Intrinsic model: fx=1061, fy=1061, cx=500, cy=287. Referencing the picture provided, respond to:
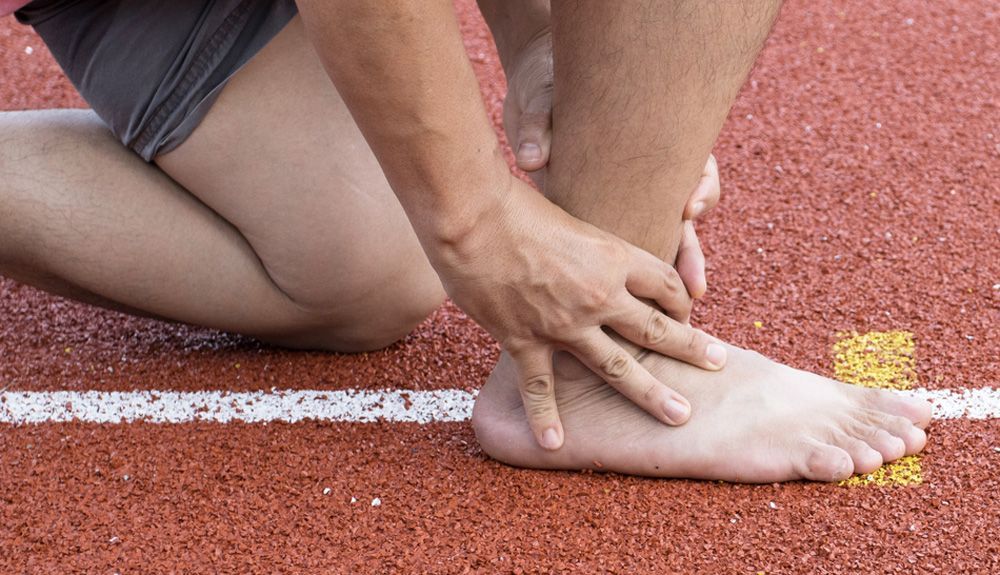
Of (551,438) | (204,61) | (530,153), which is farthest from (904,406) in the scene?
(204,61)

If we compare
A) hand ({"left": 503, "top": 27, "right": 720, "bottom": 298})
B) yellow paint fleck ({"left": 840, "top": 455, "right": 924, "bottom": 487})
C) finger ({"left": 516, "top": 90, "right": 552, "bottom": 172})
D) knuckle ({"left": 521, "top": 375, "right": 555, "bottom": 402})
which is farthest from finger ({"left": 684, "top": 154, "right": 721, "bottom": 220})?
yellow paint fleck ({"left": 840, "top": 455, "right": 924, "bottom": 487})

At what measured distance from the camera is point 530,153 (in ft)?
5.13

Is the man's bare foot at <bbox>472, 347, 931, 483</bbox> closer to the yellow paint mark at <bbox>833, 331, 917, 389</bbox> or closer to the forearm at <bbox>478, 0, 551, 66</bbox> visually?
the yellow paint mark at <bbox>833, 331, 917, 389</bbox>

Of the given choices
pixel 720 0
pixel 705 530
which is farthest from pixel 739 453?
pixel 720 0

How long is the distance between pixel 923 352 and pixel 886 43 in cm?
142

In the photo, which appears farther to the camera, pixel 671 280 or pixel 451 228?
pixel 671 280

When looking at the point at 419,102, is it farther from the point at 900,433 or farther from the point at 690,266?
the point at 900,433

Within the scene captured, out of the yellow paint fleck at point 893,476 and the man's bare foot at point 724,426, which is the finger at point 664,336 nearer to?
the man's bare foot at point 724,426

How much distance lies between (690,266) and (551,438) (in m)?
0.34

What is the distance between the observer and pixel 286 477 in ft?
5.34

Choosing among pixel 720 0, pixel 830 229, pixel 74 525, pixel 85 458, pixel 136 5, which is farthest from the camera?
pixel 830 229

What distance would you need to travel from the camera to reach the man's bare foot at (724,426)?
1.56 meters

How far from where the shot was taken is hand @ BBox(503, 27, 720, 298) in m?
1.58

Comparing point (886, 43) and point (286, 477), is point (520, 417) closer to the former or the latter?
point (286, 477)
